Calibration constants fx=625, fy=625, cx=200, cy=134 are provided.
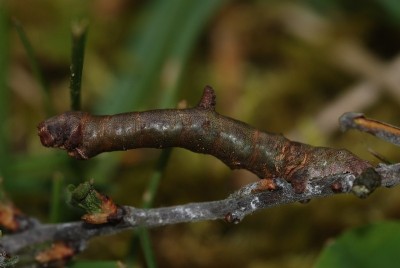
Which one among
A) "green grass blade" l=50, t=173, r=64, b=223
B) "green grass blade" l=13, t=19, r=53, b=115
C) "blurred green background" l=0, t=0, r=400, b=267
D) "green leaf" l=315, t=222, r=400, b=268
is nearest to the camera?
"green leaf" l=315, t=222, r=400, b=268

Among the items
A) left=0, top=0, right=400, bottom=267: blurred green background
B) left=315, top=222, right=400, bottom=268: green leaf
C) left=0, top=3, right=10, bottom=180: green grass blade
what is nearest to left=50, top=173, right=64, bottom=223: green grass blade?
left=0, top=0, right=400, bottom=267: blurred green background

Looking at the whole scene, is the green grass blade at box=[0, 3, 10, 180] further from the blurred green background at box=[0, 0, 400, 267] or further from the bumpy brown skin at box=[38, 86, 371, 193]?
the bumpy brown skin at box=[38, 86, 371, 193]

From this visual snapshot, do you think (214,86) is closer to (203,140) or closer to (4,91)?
(4,91)

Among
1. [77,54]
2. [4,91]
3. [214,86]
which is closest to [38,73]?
[4,91]

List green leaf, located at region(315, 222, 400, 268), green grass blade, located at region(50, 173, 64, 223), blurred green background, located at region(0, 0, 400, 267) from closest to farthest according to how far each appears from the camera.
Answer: green leaf, located at region(315, 222, 400, 268) → green grass blade, located at region(50, 173, 64, 223) → blurred green background, located at region(0, 0, 400, 267)

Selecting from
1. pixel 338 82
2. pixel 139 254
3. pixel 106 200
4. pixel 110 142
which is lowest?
pixel 139 254

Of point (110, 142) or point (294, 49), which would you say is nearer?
point (110, 142)

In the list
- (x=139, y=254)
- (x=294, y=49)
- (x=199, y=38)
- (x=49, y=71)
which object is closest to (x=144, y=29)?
(x=199, y=38)

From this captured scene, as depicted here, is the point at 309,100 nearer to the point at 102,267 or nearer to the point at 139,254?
the point at 139,254
